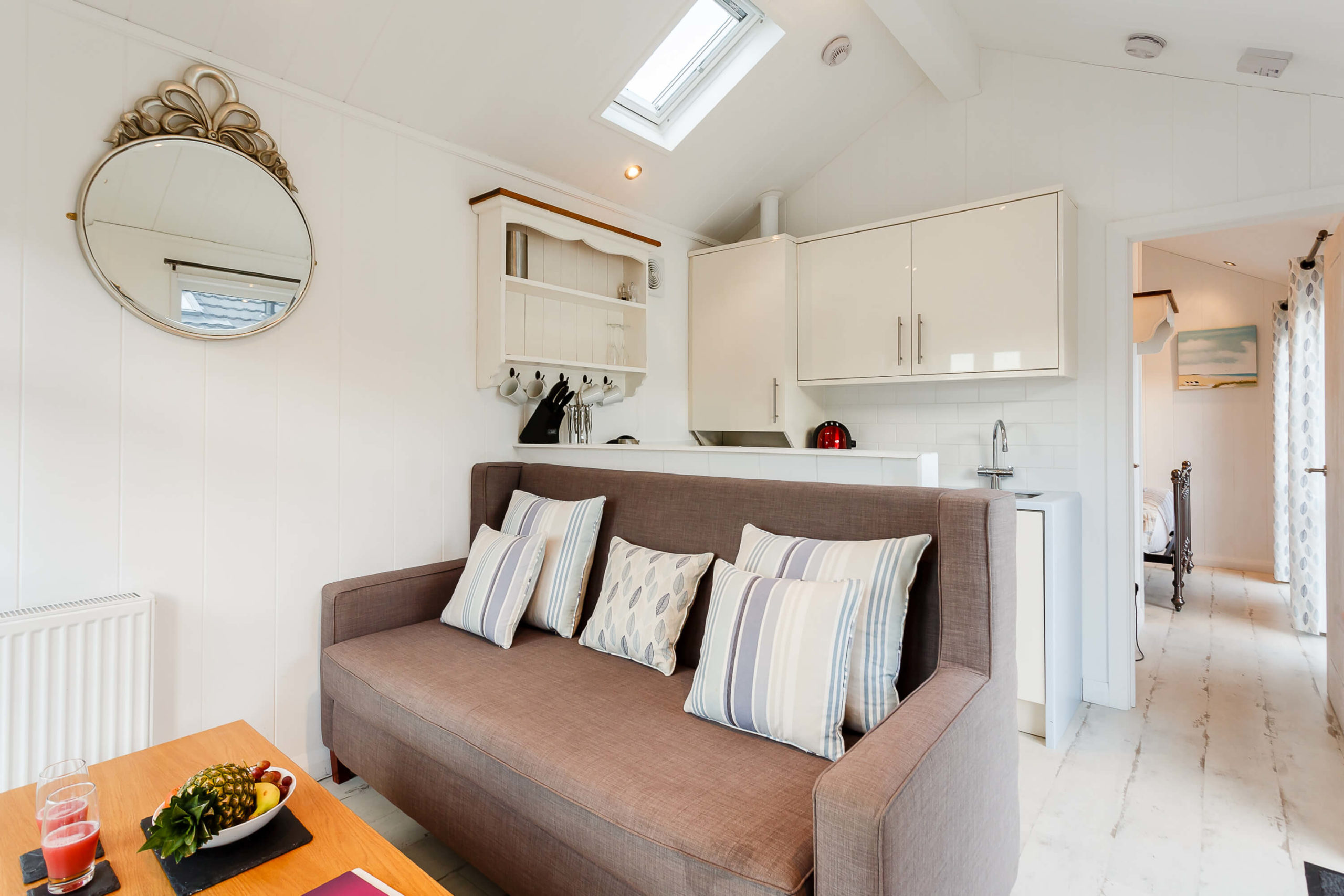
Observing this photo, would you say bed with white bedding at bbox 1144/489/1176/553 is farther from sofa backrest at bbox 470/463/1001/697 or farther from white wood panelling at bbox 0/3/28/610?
white wood panelling at bbox 0/3/28/610

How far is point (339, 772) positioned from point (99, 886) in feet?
4.00

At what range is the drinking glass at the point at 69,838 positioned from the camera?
3.25 feet

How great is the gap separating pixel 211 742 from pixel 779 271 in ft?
9.29

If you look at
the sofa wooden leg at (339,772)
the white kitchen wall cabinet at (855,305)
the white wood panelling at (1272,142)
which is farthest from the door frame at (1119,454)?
the sofa wooden leg at (339,772)

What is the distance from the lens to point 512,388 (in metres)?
2.77

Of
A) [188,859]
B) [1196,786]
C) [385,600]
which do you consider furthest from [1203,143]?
[188,859]

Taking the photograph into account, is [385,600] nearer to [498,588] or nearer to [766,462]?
[498,588]

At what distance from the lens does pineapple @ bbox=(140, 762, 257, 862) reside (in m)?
1.04

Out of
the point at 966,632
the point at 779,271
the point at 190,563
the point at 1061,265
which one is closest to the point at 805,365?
the point at 779,271

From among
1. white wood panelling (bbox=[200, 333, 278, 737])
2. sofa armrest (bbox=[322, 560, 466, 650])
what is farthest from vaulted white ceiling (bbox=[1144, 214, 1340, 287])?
white wood panelling (bbox=[200, 333, 278, 737])

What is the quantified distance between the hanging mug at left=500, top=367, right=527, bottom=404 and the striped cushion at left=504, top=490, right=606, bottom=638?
2.36 ft

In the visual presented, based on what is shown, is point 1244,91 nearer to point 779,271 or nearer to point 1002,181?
point 1002,181

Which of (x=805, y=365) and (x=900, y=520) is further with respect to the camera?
(x=805, y=365)

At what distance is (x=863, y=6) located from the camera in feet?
8.65
